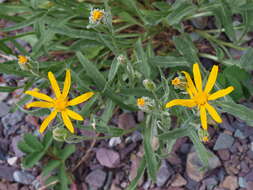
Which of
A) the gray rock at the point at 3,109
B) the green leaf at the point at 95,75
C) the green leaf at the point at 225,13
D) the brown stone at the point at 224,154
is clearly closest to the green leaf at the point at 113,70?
the green leaf at the point at 95,75

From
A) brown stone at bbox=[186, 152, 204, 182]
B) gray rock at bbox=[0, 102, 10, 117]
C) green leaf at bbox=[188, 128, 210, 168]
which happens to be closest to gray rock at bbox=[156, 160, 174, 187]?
brown stone at bbox=[186, 152, 204, 182]

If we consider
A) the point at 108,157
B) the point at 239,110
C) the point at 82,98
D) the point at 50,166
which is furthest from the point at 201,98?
the point at 50,166

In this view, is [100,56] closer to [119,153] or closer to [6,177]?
[119,153]

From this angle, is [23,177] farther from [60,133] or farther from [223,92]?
[223,92]

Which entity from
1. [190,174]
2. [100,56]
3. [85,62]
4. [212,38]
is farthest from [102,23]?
[190,174]

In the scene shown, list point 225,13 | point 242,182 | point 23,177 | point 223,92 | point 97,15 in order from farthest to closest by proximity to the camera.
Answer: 1. point 23,177
2. point 242,182
3. point 225,13
4. point 97,15
5. point 223,92

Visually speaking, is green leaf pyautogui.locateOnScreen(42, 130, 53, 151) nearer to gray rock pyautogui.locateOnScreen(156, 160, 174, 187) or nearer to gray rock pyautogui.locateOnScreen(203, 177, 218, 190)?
gray rock pyautogui.locateOnScreen(156, 160, 174, 187)
